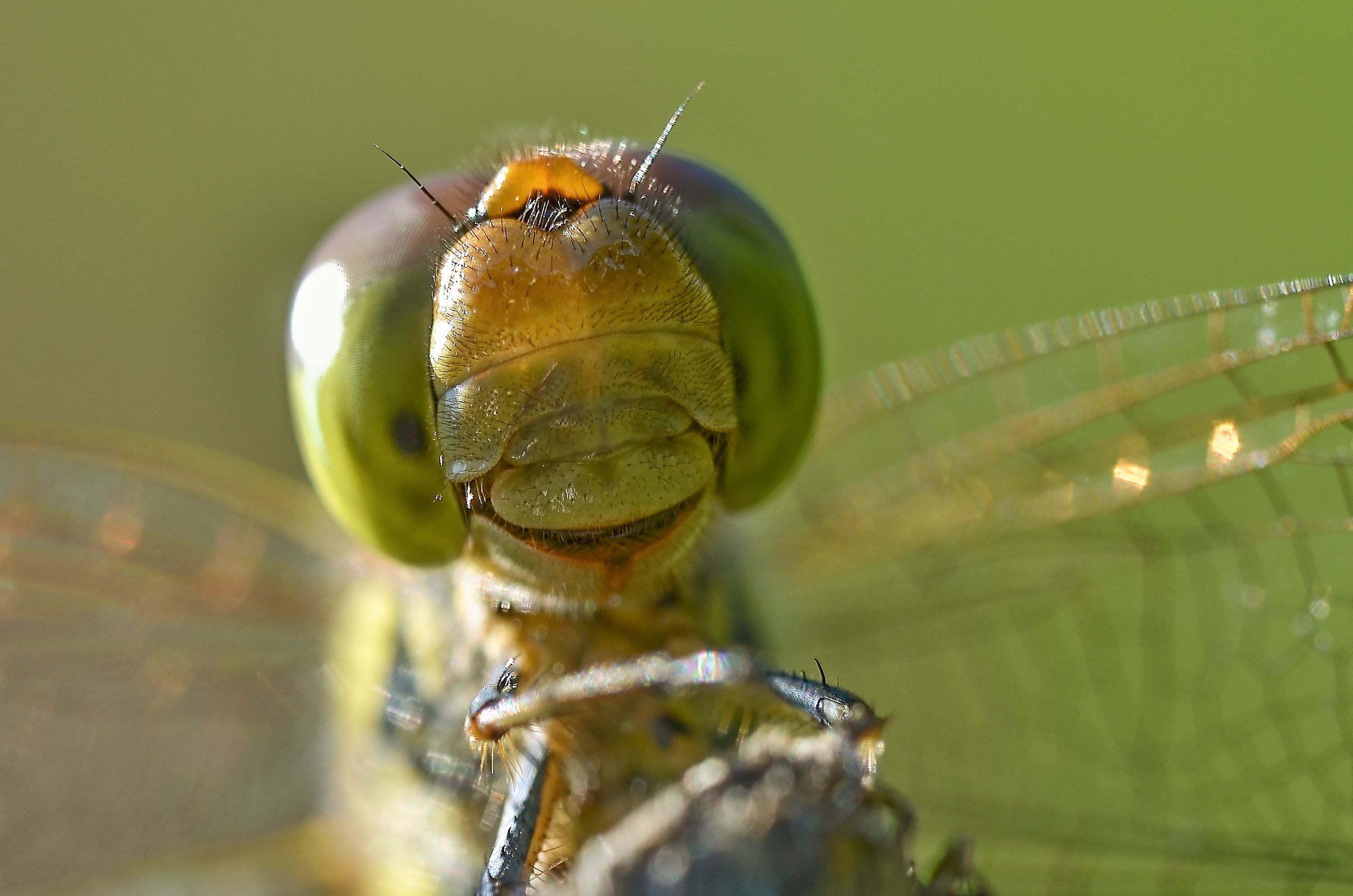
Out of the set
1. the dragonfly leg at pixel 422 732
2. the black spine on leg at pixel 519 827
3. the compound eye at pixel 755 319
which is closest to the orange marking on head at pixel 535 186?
the compound eye at pixel 755 319

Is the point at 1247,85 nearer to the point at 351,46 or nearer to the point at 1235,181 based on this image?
the point at 1235,181

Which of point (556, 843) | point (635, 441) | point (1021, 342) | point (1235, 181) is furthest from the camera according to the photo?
point (1235, 181)

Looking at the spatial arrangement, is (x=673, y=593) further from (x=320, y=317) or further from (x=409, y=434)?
(x=320, y=317)

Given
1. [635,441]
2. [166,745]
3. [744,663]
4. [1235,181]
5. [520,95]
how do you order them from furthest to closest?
[520,95] < [1235,181] < [166,745] < [635,441] < [744,663]

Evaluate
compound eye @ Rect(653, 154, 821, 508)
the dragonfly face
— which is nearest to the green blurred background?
compound eye @ Rect(653, 154, 821, 508)

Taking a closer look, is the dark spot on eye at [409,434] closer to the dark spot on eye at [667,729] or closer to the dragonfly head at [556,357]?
the dragonfly head at [556,357]

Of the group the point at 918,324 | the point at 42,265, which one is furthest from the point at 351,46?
the point at 918,324
